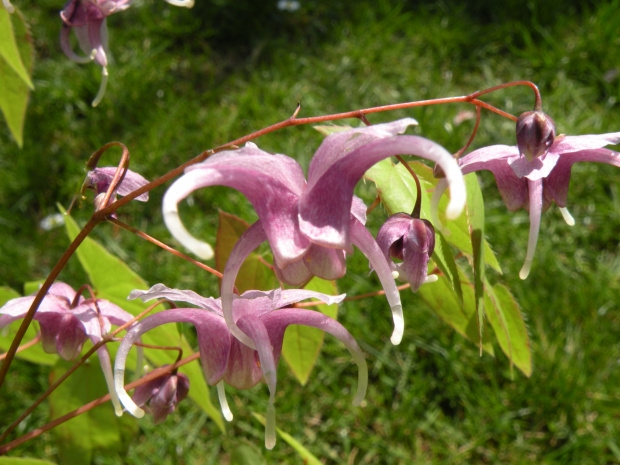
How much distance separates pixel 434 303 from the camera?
3.23 ft

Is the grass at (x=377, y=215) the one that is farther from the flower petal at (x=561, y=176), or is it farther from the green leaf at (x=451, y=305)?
the flower petal at (x=561, y=176)

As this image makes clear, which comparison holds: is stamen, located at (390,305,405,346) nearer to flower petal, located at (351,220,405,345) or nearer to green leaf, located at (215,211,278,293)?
flower petal, located at (351,220,405,345)

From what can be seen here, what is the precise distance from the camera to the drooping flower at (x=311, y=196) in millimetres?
512

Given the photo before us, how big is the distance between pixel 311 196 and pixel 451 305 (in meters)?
0.52

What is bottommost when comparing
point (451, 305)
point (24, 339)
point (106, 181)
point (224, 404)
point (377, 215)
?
point (377, 215)

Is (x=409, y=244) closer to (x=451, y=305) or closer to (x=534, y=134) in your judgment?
(x=534, y=134)

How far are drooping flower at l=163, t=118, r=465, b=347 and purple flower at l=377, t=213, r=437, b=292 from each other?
110 millimetres

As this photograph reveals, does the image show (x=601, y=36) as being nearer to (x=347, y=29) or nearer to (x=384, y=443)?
(x=347, y=29)

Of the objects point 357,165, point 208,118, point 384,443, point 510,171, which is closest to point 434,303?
point 510,171

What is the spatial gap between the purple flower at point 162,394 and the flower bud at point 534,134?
0.54 metres

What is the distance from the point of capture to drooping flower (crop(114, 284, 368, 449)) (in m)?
0.61

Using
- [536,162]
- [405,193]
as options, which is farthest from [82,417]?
[536,162]

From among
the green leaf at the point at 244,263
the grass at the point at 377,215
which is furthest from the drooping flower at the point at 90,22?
the grass at the point at 377,215

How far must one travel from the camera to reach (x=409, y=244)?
68 cm
